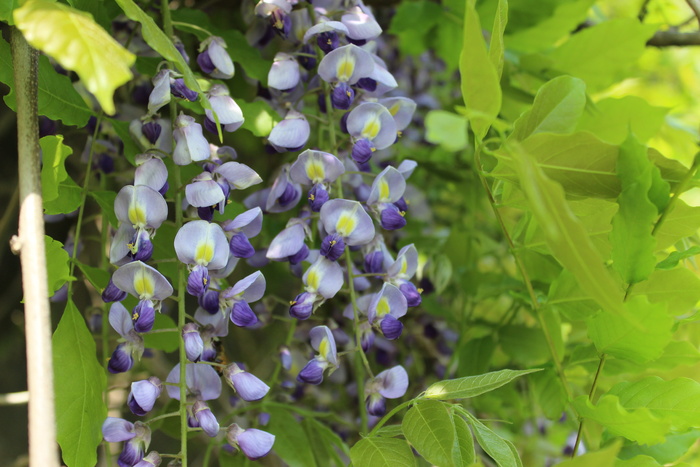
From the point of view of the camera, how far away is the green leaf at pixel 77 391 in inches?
20.6

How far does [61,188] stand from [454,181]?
2.17ft

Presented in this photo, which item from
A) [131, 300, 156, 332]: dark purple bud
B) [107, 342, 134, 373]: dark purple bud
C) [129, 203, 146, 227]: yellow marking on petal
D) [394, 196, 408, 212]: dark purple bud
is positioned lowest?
[107, 342, 134, 373]: dark purple bud

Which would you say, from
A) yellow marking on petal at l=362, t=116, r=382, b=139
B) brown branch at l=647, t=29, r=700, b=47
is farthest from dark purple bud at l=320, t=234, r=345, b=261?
brown branch at l=647, t=29, r=700, b=47

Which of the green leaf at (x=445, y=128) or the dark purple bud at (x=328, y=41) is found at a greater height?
the green leaf at (x=445, y=128)

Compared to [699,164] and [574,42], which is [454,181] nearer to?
[574,42]

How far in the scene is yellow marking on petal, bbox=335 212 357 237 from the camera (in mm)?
A: 600

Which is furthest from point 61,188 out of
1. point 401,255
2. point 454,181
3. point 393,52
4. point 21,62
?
point 393,52

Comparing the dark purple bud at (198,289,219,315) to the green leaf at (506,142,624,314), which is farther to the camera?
the dark purple bud at (198,289,219,315)

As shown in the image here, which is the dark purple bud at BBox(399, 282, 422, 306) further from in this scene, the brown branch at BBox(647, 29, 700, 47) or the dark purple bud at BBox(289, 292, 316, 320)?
the brown branch at BBox(647, 29, 700, 47)

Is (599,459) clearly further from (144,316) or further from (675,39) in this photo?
(675,39)

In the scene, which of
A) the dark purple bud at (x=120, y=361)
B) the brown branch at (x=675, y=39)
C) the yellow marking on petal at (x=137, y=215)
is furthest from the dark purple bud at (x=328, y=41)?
the brown branch at (x=675, y=39)

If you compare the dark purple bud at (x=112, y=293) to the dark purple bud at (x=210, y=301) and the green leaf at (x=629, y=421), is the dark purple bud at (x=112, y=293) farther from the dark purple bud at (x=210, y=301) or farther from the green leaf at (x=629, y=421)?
the green leaf at (x=629, y=421)

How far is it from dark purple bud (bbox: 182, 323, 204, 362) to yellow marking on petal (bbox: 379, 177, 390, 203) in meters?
0.22

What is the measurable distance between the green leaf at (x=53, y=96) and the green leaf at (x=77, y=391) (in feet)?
0.57
